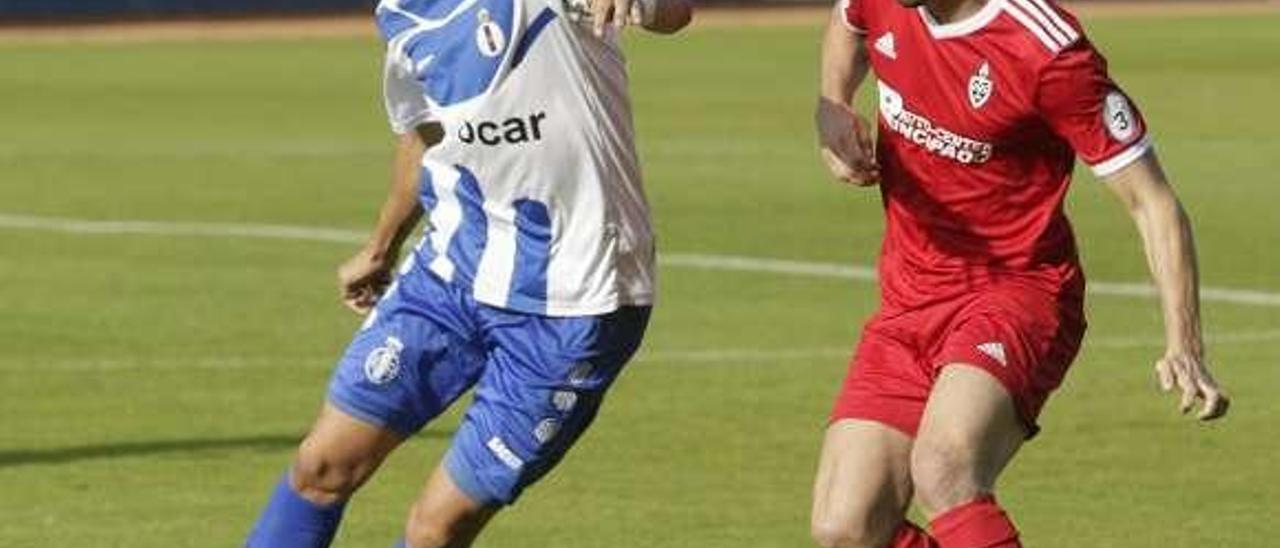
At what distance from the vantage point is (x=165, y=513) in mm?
14039

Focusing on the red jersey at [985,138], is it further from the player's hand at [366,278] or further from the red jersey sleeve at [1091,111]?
the player's hand at [366,278]

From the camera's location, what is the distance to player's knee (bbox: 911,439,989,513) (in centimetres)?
1010

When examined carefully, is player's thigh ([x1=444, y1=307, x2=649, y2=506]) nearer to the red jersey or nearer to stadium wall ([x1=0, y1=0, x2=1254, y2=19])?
the red jersey

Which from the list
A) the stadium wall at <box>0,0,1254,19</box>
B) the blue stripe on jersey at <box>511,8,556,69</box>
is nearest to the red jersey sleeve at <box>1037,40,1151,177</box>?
the blue stripe on jersey at <box>511,8,556,69</box>

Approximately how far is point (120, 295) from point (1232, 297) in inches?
239

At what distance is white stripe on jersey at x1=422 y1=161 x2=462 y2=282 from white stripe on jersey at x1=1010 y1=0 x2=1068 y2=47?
62.4 inches

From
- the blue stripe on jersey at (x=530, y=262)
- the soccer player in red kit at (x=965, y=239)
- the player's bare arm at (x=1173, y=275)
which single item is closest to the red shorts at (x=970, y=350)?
the soccer player in red kit at (x=965, y=239)

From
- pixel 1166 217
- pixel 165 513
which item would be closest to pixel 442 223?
pixel 1166 217

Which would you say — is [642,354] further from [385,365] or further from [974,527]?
[974,527]

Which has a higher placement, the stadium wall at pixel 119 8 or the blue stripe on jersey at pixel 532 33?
the blue stripe on jersey at pixel 532 33

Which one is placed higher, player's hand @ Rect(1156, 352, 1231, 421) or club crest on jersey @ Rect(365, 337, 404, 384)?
player's hand @ Rect(1156, 352, 1231, 421)

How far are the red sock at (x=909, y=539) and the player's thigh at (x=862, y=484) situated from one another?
3cm

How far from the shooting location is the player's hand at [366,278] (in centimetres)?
1129

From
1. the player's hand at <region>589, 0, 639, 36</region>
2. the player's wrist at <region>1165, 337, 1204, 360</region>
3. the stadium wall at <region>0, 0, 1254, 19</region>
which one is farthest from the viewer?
the stadium wall at <region>0, 0, 1254, 19</region>
